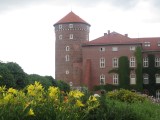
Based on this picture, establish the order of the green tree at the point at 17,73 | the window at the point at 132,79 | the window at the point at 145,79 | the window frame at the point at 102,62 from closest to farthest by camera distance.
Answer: the green tree at the point at 17,73 < the window at the point at 145,79 < the window at the point at 132,79 < the window frame at the point at 102,62

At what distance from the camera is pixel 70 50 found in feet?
204

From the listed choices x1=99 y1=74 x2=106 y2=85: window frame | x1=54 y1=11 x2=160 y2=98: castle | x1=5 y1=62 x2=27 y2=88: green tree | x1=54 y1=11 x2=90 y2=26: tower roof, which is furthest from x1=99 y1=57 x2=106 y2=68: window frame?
→ x1=5 y1=62 x2=27 y2=88: green tree

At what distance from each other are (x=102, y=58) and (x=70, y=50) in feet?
16.0

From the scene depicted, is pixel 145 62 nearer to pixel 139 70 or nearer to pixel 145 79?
pixel 139 70

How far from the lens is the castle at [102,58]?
59.1 metres

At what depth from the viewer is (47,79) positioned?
33.7 metres

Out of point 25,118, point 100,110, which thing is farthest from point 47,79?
point 25,118

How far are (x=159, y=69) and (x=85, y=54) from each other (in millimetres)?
10541

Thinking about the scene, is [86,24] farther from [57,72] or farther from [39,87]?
[39,87]

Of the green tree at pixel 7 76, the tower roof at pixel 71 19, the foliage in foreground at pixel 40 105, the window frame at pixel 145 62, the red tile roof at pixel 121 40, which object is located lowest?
the foliage in foreground at pixel 40 105

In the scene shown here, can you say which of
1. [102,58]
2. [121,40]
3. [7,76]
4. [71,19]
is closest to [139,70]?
[121,40]

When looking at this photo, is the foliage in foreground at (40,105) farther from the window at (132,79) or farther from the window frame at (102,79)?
the window frame at (102,79)

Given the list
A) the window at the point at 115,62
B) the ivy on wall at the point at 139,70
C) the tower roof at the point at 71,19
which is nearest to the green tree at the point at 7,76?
the ivy on wall at the point at 139,70

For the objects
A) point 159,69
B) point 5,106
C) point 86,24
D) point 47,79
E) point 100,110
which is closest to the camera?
point 5,106
